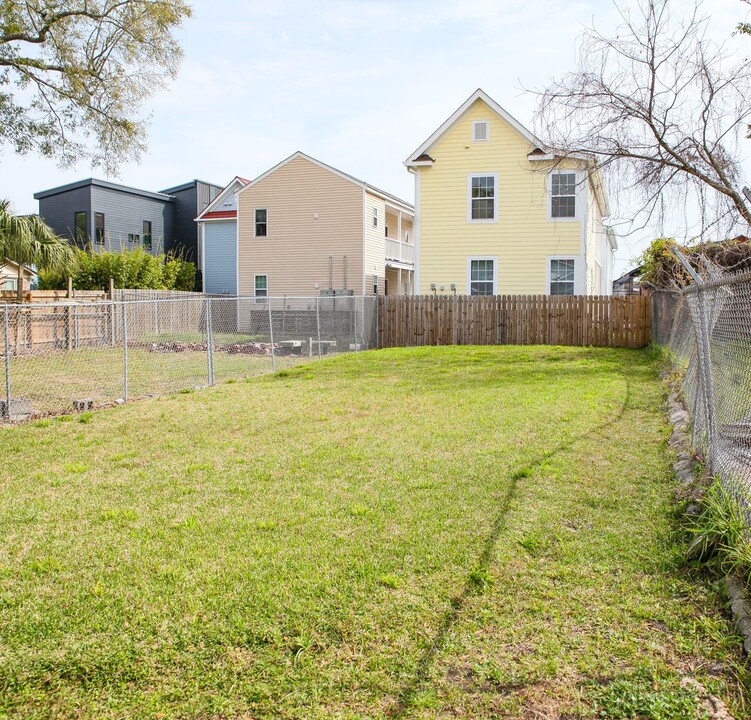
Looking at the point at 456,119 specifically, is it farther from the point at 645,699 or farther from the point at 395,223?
the point at 645,699

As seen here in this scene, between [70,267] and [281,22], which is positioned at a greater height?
[281,22]

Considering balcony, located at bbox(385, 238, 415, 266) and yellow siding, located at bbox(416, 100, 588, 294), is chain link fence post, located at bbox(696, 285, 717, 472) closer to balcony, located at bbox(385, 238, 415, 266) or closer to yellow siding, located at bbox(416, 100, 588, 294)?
A: yellow siding, located at bbox(416, 100, 588, 294)

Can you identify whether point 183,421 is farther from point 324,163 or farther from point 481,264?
point 324,163

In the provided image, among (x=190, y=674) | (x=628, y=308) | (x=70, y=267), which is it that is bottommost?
(x=190, y=674)

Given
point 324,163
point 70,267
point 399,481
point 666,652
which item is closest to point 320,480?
point 399,481

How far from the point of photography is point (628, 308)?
1842 cm

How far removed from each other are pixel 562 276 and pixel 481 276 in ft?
8.37

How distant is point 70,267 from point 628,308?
52.2 feet

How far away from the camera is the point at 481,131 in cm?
2116

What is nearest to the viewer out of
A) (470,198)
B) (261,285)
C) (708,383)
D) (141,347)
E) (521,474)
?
(708,383)

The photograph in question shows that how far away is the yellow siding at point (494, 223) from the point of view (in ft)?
68.6

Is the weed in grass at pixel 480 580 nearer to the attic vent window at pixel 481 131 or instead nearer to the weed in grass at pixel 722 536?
the weed in grass at pixel 722 536

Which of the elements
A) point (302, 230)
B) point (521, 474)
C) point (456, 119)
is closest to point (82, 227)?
point (302, 230)

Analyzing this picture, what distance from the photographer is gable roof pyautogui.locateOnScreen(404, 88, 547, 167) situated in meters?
20.6
